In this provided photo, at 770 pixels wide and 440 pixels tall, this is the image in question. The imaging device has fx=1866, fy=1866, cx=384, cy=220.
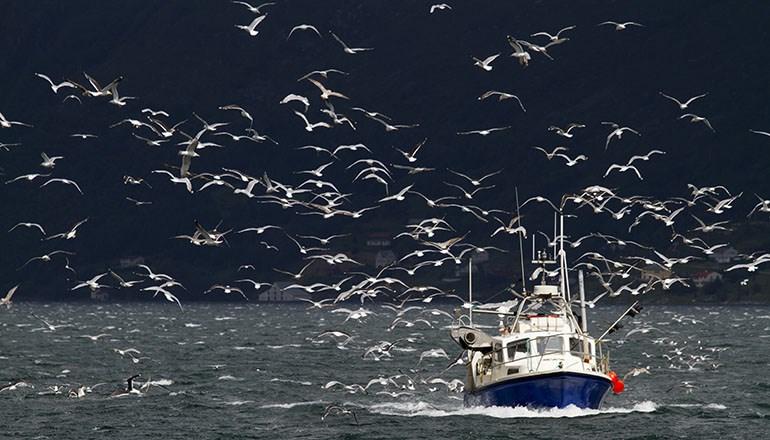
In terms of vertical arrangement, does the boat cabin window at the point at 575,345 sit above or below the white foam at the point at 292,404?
above

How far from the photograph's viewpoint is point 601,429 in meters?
75.7

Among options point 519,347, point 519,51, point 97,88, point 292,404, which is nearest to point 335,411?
point 292,404

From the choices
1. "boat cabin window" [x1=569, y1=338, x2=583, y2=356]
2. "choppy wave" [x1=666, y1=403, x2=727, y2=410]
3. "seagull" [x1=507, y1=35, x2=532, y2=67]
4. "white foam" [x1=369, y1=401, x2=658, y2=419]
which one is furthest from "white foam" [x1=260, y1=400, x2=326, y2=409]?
"seagull" [x1=507, y1=35, x2=532, y2=67]

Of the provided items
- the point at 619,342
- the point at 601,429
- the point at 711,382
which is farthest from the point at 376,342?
the point at 601,429

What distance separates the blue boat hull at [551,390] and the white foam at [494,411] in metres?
0.29

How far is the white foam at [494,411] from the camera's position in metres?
76.6

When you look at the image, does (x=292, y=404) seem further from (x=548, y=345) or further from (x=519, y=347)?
(x=548, y=345)

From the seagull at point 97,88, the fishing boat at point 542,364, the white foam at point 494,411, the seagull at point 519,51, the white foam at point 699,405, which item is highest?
the seagull at point 519,51

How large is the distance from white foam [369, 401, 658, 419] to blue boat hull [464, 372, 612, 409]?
0.94ft

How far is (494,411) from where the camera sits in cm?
7825

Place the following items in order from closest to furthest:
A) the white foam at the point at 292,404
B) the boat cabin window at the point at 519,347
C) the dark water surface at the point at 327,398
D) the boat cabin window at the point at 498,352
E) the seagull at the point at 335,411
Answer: the boat cabin window at the point at 519,347, the boat cabin window at the point at 498,352, the dark water surface at the point at 327,398, the seagull at the point at 335,411, the white foam at the point at 292,404

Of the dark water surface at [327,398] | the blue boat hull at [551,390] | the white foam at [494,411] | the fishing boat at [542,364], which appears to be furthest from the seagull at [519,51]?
the dark water surface at [327,398]

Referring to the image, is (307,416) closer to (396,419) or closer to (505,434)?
(396,419)

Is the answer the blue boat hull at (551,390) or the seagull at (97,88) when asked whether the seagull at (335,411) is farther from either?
the seagull at (97,88)
